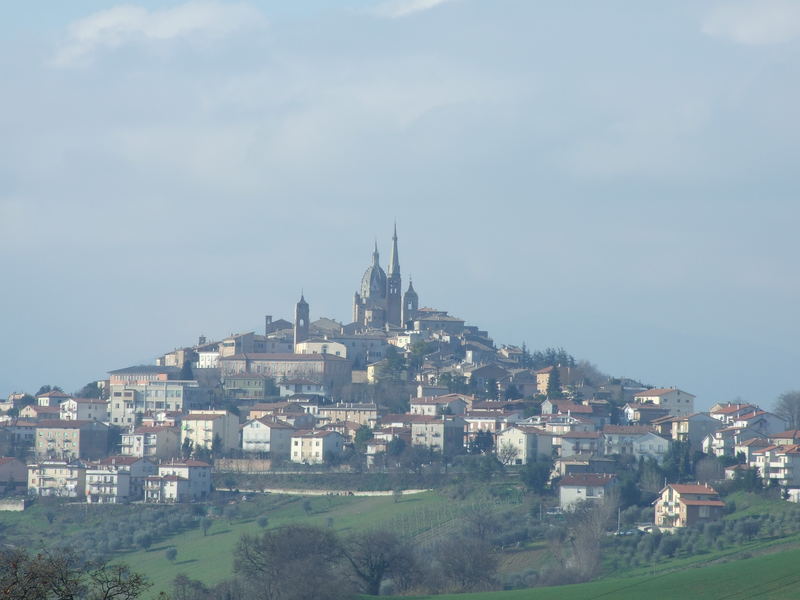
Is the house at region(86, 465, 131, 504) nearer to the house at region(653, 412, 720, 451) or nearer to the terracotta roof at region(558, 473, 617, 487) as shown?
the terracotta roof at region(558, 473, 617, 487)

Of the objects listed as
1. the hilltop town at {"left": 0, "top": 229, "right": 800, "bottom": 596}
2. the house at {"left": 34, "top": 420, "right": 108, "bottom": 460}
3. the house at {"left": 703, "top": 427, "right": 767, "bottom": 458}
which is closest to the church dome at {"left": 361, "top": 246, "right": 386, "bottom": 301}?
the hilltop town at {"left": 0, "top": 229, "right": 800, "bottom": 596}

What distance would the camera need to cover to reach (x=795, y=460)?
6706 centimetres

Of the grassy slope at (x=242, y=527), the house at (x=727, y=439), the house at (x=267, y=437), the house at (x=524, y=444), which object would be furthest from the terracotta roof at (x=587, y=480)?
the house at (x=267, y=437)

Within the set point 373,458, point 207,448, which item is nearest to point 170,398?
point 207,448

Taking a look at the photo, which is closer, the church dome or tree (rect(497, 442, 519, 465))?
tree (rect(497, 442, 519, 465))

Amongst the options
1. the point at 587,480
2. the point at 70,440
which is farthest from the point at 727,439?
the point at 70,440

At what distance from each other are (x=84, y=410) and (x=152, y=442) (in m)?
10.1

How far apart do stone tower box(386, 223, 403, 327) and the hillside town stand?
6335mm

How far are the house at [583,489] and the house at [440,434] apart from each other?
1214 centimetres

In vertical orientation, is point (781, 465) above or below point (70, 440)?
below

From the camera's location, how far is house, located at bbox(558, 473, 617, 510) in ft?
213

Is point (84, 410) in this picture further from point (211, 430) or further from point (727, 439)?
point (727, 439)

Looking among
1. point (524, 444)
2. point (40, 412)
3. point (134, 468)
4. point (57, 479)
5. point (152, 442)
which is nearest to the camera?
point (524, 444)

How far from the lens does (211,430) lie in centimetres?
8269
